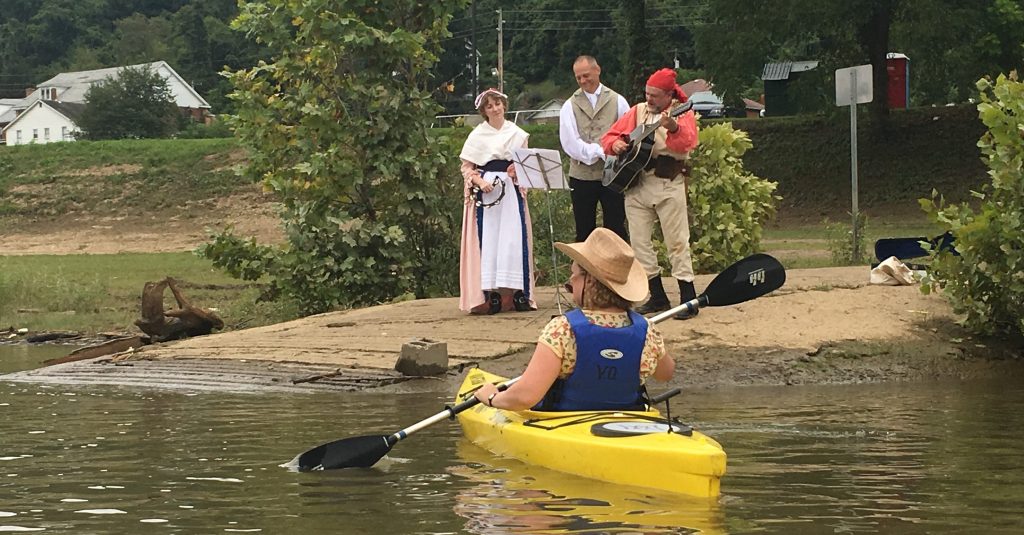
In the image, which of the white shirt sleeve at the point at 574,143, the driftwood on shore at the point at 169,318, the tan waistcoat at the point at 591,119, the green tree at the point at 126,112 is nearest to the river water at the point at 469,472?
the white shirt sleeve at the point at 574,143

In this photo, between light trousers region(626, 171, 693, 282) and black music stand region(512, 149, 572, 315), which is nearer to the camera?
light trousers region(626, 171, 693, 282)

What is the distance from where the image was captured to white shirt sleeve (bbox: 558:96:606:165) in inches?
547

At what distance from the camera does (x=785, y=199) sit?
42000mm

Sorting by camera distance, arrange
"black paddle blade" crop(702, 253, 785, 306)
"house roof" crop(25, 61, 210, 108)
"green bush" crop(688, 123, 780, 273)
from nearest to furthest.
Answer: "black paddle blade" crop(702, 253, 785, 306) → "green bush" crop(688, 123, 780, 273) → "house roof" crop(25, 61, 210, 108)

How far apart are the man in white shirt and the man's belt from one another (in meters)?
0.56

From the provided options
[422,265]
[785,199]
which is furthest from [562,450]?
[785,199]

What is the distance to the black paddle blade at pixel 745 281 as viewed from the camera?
36.0 ft

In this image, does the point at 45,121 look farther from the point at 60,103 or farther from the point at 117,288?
the point at 117,288

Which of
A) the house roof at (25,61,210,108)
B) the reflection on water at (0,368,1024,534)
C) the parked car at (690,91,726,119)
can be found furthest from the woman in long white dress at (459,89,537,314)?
the house roof at (25,61,210,108)

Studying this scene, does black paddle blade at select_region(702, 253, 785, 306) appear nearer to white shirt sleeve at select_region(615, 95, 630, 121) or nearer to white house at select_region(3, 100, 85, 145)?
white shirt sleeve at select_region(615, 95, 630, 121)

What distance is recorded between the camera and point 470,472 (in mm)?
9234

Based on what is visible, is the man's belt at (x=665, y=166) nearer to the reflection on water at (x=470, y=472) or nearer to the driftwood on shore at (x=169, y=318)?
the reflection on water at (x=470, y=472)

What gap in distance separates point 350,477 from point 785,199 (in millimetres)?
33819

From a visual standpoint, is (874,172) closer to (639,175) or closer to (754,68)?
(754,68)
